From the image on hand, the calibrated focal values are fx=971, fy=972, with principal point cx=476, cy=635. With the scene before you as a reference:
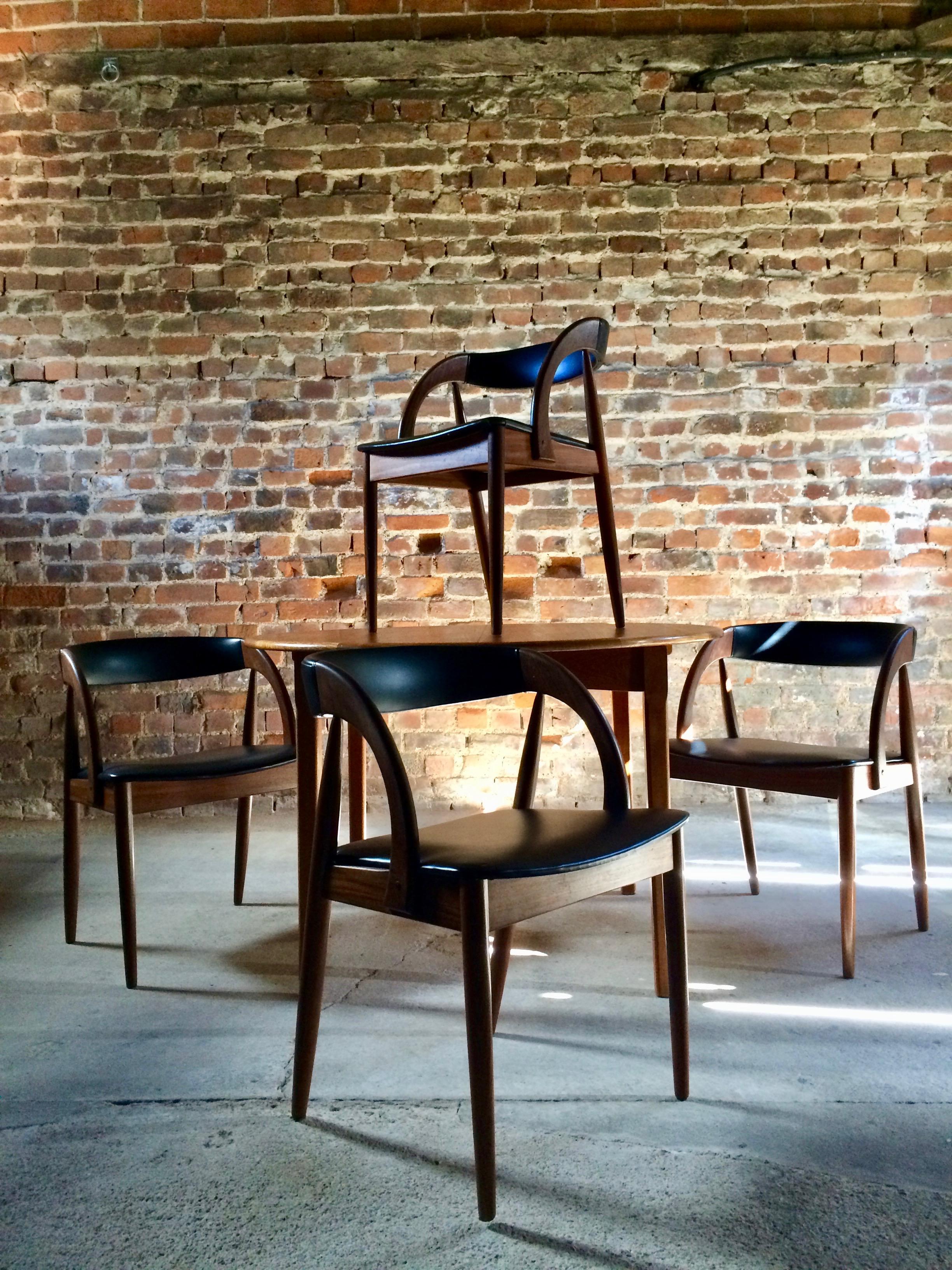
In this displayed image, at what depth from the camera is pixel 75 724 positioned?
251 centimetres

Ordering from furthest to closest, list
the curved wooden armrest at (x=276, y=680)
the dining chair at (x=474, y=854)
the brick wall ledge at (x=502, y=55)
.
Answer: the brick wall ledge at (x=502, y=55) < the curved wooden armrest at (x=276, y=680) < the dining chair at (x=474, y=854)

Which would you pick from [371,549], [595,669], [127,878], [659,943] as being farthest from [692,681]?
[127,878]

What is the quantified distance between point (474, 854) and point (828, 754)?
131 cm

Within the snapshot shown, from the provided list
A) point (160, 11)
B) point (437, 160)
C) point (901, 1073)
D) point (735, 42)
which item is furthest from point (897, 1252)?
point (160, 11)

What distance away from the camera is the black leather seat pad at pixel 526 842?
136 cm

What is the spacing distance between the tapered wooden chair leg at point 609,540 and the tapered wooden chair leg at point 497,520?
13.6 inches

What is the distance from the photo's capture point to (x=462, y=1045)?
1.78 meters

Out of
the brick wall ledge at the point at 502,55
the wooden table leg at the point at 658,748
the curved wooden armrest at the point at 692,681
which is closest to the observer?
the wooden table leg at the point at 658,748

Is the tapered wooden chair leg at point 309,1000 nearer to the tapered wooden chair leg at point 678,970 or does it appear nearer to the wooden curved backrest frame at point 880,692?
the tapered wooden chair leg at point 678,970

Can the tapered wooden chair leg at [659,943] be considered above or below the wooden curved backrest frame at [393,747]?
below

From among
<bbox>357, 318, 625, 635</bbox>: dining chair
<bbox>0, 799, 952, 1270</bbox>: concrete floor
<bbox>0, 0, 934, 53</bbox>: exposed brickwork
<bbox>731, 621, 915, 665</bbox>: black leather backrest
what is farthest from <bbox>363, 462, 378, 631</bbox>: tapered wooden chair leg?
<bbox>0, 0, 934, 53</bbox>: exposed brickwork

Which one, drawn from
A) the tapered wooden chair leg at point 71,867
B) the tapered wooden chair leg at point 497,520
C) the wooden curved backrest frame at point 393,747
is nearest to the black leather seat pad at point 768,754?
the tapered wooden chair leg at point 497,520

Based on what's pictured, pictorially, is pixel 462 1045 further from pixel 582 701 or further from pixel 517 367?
pixel 517 367

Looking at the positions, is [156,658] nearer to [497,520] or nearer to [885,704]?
[497,520]
